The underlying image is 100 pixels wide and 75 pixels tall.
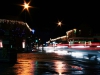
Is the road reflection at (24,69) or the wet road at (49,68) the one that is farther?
the wet road at (49,68)

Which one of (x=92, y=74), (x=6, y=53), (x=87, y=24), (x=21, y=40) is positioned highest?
(x=87, y=24)

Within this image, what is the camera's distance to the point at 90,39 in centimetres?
10769

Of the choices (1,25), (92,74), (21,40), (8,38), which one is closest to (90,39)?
(21,40)

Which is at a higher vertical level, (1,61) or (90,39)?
(90,39)

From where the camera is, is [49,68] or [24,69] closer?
[24,69]

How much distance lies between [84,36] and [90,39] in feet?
14.6

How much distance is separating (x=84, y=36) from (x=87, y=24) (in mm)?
4762

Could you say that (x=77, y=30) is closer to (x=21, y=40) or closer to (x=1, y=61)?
(x=21, y=40)

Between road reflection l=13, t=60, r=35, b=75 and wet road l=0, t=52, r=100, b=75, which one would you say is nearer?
road reflection l=13, t=60, r=35, b=75

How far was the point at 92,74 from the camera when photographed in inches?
718

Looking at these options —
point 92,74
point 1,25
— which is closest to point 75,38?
point 1,25

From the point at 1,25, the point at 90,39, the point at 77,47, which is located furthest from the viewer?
the point at 90,39

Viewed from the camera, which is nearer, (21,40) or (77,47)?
(77,47)

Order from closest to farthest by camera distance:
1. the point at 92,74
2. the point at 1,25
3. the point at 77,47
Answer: the point at 92,74, the point at 77,47, the point at 1,25
